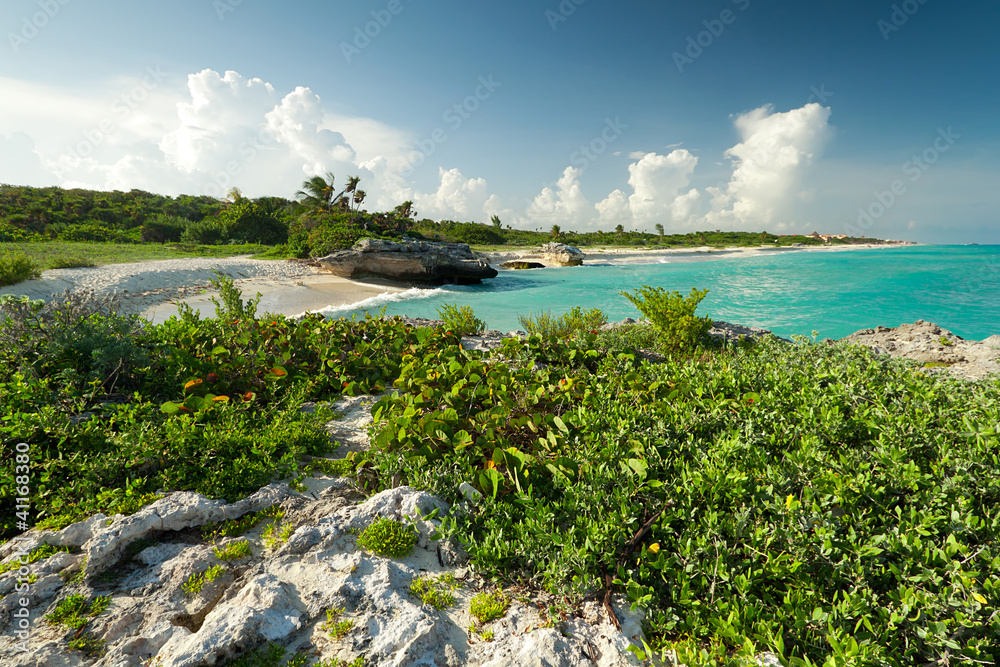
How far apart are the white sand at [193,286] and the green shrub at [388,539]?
11944 millimetres

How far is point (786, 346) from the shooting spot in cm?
527

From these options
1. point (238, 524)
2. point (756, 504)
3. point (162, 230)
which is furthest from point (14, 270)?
point (162, 230)

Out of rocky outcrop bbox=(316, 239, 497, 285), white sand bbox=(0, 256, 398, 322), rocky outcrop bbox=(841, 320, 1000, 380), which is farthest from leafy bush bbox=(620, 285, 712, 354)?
rocky outcrop bbox=(316, 239, 497, 285)

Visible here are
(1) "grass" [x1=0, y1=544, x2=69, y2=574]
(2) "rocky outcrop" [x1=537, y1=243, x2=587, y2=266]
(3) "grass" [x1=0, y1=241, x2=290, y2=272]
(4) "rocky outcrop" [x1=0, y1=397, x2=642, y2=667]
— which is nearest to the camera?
(4) "rocky outcrop" [x1=0, y1=397, x2=642, y2=667]

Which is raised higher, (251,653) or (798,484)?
(798,484)

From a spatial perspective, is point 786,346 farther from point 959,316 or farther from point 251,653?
point 959,316

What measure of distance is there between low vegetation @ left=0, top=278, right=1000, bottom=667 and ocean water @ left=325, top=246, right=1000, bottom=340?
10359 mm

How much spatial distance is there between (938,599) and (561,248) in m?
42.9

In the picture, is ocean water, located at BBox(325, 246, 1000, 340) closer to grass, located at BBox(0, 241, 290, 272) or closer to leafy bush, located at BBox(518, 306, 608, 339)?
leafy bush, located at BBox(518, 306, 608, 339)

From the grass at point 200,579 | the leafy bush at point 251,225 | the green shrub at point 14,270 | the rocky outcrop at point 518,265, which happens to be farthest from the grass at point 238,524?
the leafy bush at point 251,225

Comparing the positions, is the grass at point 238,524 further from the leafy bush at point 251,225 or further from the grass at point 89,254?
the leafy bush at point 251,225

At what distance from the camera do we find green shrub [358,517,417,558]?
8.01 ft

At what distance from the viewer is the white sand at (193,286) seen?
13.7 m

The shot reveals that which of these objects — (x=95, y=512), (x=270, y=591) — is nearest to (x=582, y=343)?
(x=270, y=591)
